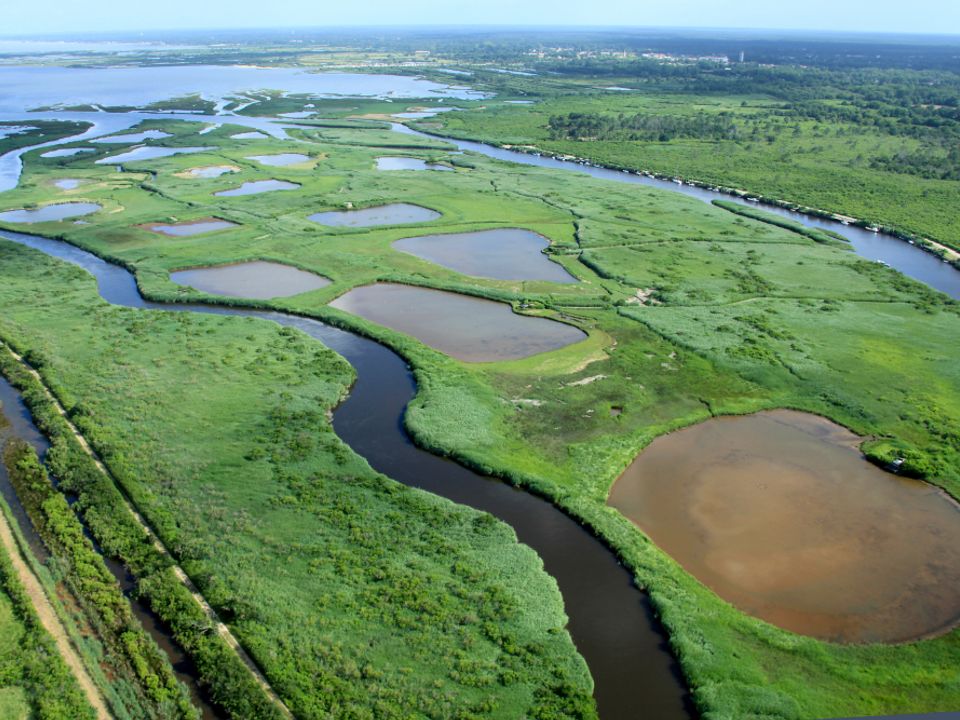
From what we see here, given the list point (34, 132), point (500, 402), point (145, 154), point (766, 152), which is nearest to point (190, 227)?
point (145, 154)

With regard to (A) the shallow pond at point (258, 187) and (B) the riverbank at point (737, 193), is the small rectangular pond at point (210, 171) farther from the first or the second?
(B) the riverbank at point (737, 193)

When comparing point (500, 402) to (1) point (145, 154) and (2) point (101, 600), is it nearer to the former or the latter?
(2) point (101, 600)

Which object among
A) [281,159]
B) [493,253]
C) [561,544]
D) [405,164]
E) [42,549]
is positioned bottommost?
[561,544]

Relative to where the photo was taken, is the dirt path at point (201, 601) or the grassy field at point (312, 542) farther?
the grassy field at point (312, 542)

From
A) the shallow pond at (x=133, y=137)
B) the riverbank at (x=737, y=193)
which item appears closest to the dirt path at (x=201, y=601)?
the riverbank at (x=737, y=193)

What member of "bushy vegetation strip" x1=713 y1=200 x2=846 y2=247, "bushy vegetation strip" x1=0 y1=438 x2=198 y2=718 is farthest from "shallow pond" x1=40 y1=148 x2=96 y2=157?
"bushy vegetation strip" x1=713 y1=200 x2=846 y2=247

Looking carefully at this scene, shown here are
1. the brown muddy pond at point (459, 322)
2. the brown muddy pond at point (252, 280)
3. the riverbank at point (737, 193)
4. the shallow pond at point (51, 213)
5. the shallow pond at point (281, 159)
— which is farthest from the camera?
the shallow pond at point (281, 159)
